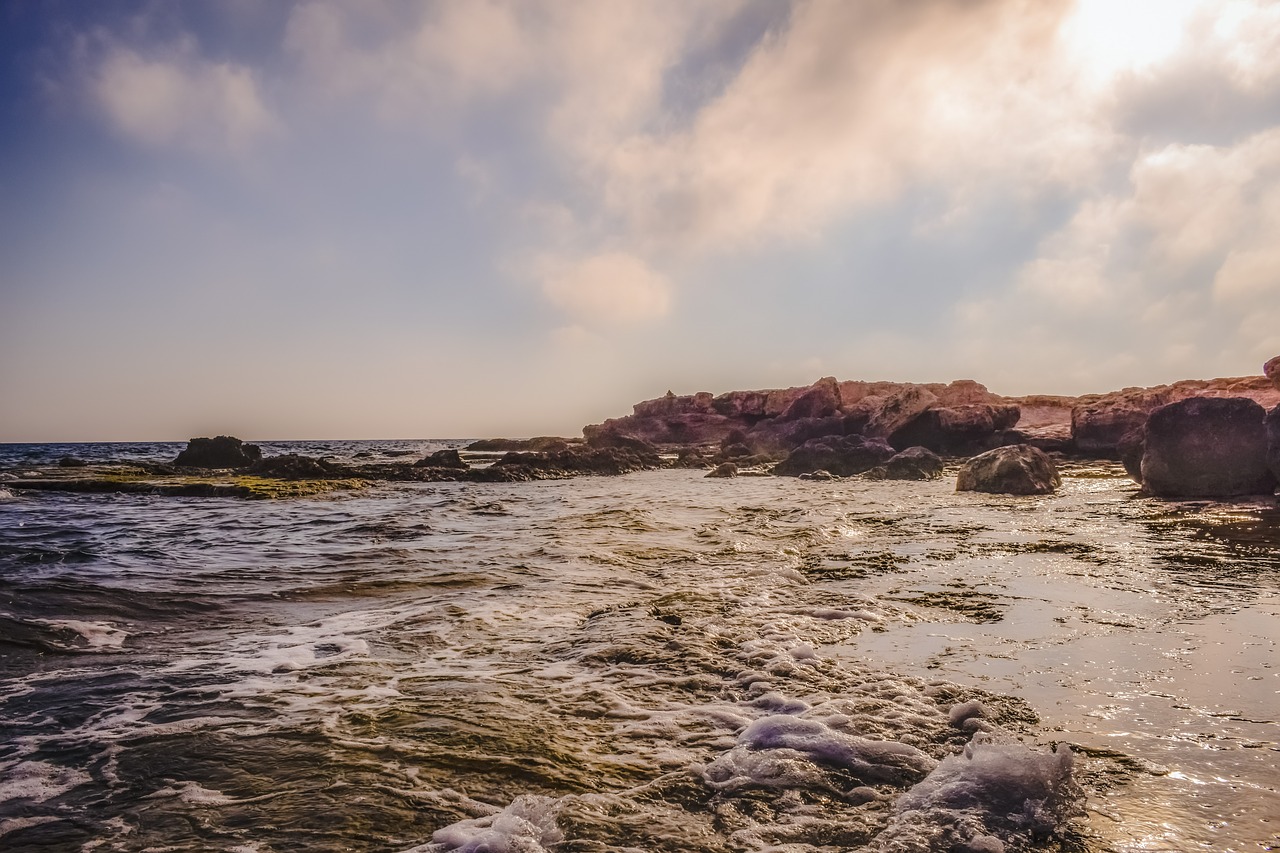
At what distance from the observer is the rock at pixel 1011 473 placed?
1767 centimetres

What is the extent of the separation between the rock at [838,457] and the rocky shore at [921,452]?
0.07m

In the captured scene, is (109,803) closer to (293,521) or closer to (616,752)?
(616,752)

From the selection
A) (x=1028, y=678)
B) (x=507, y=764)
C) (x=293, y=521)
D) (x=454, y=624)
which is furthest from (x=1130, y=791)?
(x=293, y=521)

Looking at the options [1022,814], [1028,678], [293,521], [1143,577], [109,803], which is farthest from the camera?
[293,521]

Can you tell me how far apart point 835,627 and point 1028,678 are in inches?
66.9

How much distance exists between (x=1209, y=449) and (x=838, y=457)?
1704 centimetres

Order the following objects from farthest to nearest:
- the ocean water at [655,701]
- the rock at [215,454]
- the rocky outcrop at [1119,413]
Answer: the rock at [215,454]
the rocky outcrop at [1119,413]
the ocean water at [655,701]

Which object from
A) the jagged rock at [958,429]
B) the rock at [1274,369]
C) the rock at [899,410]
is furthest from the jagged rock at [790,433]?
the rock at [1274,369]

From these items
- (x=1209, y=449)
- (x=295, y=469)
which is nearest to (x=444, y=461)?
(x=295, y=469)

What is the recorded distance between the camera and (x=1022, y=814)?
8.34ft

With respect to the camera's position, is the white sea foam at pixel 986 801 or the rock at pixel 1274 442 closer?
the white sea foam at pixel 986 801

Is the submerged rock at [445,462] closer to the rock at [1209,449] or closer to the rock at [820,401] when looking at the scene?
the rock at [1209,449]

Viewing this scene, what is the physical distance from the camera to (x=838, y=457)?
30.5m

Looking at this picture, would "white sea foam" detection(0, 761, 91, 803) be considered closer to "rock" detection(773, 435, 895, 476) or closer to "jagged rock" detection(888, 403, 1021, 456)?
"rock" detection(773, 435, 895, 476)
